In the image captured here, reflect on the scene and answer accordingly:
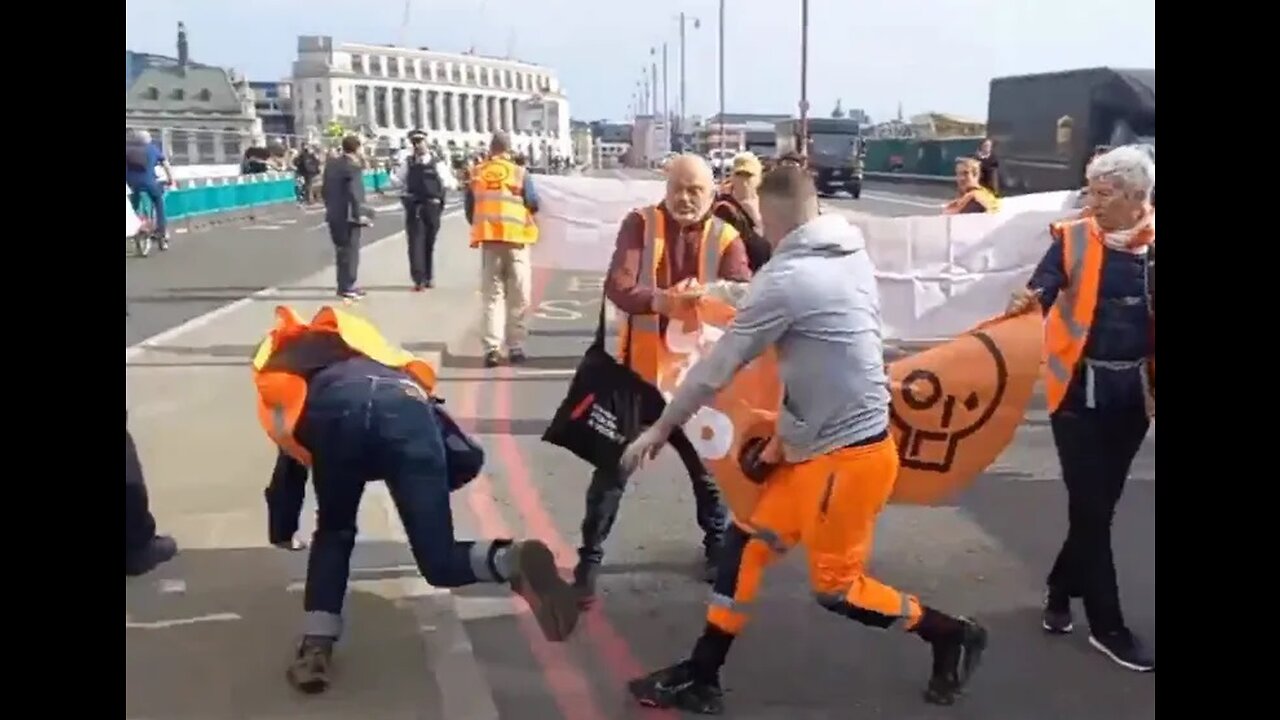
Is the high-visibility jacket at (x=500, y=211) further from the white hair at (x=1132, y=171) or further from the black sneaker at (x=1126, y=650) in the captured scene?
the black sneaker at (x=1126, y=650)

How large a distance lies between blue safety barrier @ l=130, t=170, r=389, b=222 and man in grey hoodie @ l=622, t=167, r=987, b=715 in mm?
18400

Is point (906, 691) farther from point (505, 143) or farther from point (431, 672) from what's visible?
point (505, 143)

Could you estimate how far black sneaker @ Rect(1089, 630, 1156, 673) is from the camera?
14.9 ft

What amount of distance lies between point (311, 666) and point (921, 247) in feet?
24.1

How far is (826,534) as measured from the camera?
388 centimetres

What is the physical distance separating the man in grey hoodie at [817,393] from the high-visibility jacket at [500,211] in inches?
257

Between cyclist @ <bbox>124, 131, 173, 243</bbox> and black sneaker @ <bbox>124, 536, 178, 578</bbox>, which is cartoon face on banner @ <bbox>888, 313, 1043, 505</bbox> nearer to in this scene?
black sneaker @ <bbox>124, 536, 178, 578</bbox>

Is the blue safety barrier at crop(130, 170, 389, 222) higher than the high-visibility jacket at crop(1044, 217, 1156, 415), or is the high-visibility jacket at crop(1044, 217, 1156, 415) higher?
the blue safety barrier at crop(130, 170, 389, 222)

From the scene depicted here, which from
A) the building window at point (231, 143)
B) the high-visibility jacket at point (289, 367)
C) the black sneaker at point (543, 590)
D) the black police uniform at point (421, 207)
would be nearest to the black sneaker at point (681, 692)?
the black sneaker at point (543, 590)

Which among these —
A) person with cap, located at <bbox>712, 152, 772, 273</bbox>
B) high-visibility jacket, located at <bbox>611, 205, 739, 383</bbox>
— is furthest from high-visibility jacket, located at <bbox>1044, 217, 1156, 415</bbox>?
person with cap, located at <bbox>712, 152, 772, 273</bbox>

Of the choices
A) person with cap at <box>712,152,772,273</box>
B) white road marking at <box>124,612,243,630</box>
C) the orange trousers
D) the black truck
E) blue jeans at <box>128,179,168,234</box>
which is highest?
the black truck

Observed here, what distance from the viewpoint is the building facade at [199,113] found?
95.6 feet
